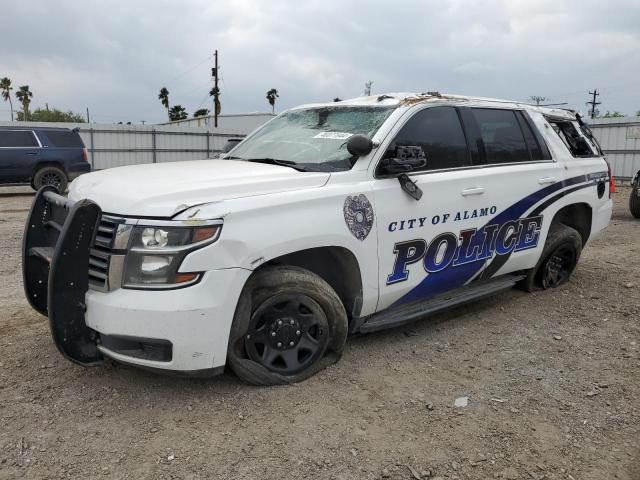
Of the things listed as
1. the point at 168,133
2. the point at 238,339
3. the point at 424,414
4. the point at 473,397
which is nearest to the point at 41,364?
the point at 238,339

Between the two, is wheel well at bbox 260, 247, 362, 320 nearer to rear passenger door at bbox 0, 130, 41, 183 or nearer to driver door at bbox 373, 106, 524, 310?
driver door at bbox 373, 106, 524, 310

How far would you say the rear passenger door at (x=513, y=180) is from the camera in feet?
14.3

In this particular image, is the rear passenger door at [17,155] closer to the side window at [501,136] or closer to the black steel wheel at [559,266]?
the side window at [501,136]

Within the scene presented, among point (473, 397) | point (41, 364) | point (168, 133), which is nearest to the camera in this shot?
point (473, 397)

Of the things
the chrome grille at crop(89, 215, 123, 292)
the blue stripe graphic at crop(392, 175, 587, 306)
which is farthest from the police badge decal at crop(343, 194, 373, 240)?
the chrome grille at crop(89, 215, 123, 292)

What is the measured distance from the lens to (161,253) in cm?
280

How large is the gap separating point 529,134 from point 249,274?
3130mm

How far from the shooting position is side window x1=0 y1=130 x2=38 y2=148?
46.1 feet

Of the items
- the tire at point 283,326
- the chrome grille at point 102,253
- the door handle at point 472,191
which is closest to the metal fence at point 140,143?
the door handle at point 472,191

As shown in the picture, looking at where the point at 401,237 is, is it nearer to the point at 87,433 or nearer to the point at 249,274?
the point at 249,274

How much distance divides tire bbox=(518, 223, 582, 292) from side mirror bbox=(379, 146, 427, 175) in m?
2.09

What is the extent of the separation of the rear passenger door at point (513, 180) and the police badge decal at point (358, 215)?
1.15 meters

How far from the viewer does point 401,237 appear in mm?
3693

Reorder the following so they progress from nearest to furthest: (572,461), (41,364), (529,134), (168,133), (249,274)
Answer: (572,461) < (249,274) < (41,364) < (529,134) < (168,133)
